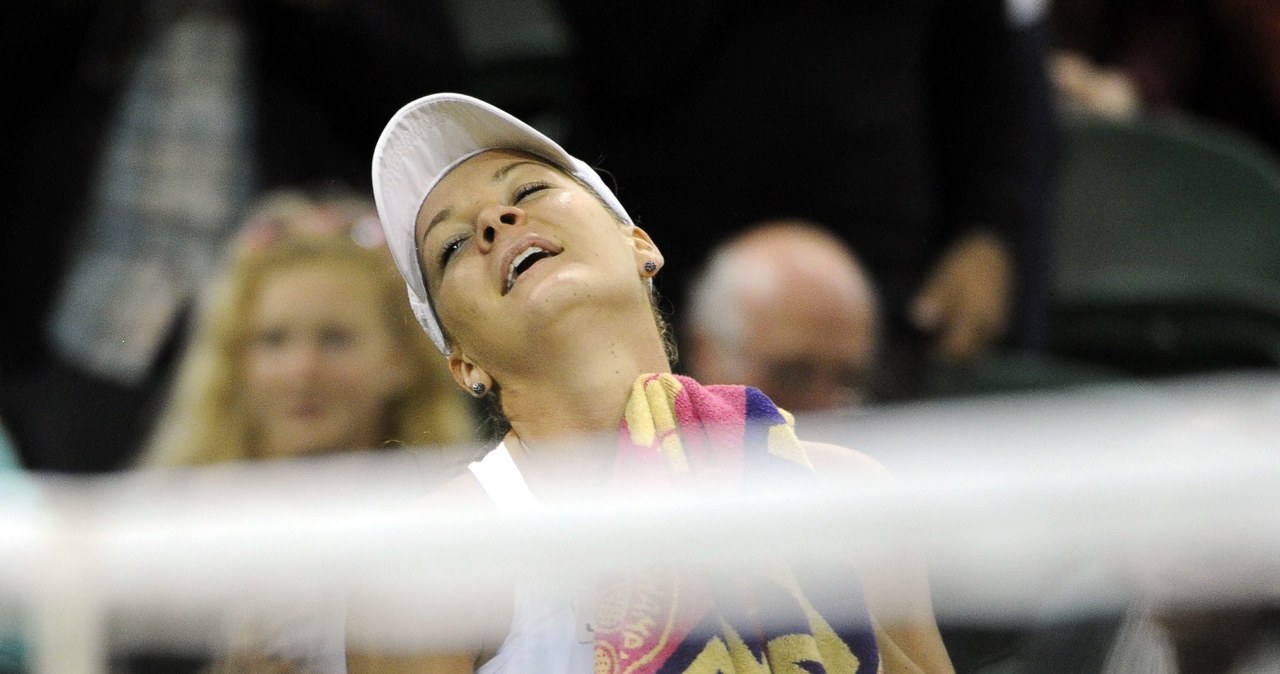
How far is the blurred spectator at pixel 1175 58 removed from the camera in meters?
2.82

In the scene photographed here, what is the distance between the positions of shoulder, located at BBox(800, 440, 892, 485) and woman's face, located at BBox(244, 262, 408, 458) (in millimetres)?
394

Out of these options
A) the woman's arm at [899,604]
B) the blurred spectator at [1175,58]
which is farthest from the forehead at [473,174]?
the blurred spectator at [1175,58]

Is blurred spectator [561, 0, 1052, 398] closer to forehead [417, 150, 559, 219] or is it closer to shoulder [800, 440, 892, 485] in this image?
forehead [417, 150, 559, 219]

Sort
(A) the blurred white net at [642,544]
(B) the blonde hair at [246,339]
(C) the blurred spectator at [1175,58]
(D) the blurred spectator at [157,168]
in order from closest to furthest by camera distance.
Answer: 1. (A) the blurred white net at [642,544]
2. (B) the blonde hair at [246,339]
3. (D) the blurred spectator at [157,168]
4. (C) the blurred spectator at [1175,58]

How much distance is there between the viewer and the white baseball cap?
3.01 ft

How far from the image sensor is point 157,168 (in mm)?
1724

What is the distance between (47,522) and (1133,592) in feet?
1.53

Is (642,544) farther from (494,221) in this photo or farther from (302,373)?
(302,373)

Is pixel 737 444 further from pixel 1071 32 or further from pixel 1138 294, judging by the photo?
pixel 1071 32

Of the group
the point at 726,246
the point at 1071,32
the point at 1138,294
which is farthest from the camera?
the point at 1071,32

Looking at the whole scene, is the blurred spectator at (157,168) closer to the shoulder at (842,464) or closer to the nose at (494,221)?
the nose at (494,221)

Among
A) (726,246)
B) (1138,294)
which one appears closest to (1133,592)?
(726,246)

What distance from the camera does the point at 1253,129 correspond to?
2.98 meters

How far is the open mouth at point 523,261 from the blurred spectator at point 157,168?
2.62 ft
